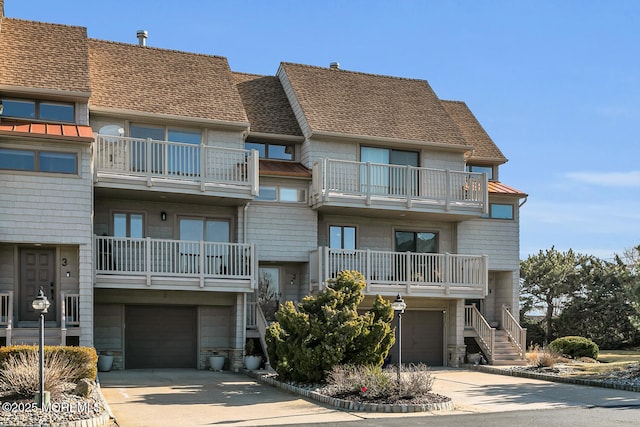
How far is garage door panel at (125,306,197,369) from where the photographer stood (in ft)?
79.5

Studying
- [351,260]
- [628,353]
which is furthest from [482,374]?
[628,353]

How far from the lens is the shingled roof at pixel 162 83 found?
24.1 m

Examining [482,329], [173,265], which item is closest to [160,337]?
[173,265]

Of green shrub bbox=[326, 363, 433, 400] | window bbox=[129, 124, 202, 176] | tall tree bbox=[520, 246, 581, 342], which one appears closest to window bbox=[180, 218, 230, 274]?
window bbox=[129, 124, 202, 176]

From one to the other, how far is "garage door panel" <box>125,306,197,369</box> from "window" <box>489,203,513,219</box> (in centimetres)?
1215

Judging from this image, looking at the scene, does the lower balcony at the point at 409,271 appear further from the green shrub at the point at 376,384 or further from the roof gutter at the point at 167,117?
the green shrub at the point at 376,384

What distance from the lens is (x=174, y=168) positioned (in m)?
23.1

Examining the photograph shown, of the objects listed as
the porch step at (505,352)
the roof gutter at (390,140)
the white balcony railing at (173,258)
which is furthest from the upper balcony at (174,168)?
the porch step at (505,352)

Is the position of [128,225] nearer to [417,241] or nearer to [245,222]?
[245,222]

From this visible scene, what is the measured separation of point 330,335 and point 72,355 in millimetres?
6082

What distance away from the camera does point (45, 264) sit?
2164 cm

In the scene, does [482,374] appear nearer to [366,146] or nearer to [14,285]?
[366,146]

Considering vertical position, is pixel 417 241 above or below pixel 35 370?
above

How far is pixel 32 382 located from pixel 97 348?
853 cm
